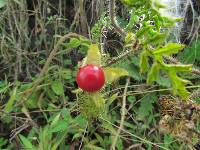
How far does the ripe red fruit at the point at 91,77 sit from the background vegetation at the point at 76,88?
20 cm

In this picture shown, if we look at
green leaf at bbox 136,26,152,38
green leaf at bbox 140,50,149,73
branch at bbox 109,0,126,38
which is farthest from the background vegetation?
green leaf at bbox 140,50,149,73

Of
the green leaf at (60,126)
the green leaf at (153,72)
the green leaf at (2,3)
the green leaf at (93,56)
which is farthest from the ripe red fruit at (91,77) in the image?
the green leaf at (2,3)

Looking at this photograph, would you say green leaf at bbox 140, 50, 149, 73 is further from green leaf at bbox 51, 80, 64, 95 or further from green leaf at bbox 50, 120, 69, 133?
green leaf at bbox 51, 80, 64, 95

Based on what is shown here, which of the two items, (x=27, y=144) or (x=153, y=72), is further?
(x=27, y=144)

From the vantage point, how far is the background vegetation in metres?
1.56

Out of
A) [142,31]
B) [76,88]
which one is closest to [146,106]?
[76,88]

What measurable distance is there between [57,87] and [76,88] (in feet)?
0.43

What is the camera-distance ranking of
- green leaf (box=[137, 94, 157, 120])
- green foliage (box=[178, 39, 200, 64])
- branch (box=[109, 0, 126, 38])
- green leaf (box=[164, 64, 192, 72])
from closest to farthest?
green leaf (box=[164, 64, 192, 72]) → branch (box=[109, 0, 126, 38]) → green leaf (box=[137, 94, 157, 120]) → green foliage (box=[178, 39, 200, 64])

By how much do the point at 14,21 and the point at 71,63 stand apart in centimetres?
34

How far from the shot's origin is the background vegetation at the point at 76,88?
61.3 inches

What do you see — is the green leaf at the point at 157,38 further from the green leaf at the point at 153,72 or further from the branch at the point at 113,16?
the branch at the point at 113,16

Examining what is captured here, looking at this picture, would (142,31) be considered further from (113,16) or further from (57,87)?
(57,87)

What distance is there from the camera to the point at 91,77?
1.14 m

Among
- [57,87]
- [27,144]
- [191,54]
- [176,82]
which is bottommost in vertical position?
[27,144]
